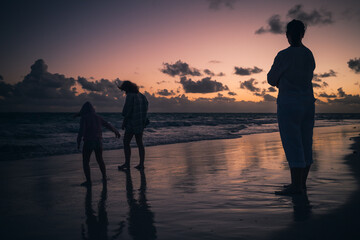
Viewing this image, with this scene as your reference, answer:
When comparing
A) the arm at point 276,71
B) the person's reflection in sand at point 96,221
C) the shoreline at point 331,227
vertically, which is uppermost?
the arm at point 276,71

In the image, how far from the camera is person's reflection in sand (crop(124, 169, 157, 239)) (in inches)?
107

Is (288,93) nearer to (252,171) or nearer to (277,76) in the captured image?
(277,76)

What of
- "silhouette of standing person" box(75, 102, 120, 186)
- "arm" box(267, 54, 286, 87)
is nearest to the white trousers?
"arm" box(267, 54, 286, 87)

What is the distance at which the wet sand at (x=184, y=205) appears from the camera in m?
2.72

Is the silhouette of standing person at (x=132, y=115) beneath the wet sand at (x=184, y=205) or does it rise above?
above

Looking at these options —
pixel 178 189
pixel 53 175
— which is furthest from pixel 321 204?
pixel 53 175

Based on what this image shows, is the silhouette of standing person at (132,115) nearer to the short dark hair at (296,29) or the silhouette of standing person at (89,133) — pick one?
the silhouette of standing person at (89,133)

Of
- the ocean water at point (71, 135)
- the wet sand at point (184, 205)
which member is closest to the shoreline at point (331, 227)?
the wet sand at point (184, 205)

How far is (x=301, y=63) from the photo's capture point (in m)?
3.63

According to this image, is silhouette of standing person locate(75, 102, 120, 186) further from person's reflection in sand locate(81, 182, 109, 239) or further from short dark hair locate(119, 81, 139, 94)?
short dark hair locate(119, 81, 139, 94)

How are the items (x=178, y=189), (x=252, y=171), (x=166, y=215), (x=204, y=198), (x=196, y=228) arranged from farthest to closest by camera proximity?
(x=252, y=171) → (x=178, y=189) → (x=204, y=198) → (x=166, y=215) → (x=196, y=228)

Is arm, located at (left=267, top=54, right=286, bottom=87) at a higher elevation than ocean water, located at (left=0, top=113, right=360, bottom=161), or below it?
higher

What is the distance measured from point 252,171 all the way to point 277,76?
271cm

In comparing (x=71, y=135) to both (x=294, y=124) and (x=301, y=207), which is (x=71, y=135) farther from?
(x=301, y=207)
